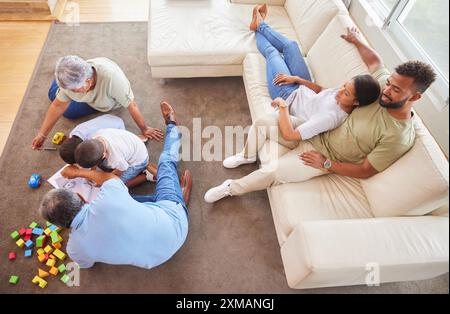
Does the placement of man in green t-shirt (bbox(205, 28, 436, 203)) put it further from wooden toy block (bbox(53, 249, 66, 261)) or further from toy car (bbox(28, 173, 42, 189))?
toy car (bbox(28, 173, 42, 189))

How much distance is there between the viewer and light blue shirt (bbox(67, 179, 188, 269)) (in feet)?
4.31

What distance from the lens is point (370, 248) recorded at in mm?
1320

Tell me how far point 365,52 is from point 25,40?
301 centimetres

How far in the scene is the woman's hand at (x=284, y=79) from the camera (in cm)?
203

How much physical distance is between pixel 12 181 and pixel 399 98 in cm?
245

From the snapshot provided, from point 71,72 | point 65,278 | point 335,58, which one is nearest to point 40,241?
point 65,278

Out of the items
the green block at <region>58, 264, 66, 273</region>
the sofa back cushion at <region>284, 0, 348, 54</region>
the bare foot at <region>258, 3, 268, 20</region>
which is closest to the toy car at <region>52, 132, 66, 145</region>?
Answer: the green block at <region>58, 264, 66, 273</region>

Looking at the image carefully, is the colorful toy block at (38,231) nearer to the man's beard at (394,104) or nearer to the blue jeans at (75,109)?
the blue jeans at (75,109)

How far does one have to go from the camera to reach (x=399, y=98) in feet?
4.77

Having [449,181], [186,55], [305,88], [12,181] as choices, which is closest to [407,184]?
[449,181]

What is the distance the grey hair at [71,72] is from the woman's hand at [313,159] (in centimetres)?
136

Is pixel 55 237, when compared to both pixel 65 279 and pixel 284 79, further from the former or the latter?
pixel 284 79

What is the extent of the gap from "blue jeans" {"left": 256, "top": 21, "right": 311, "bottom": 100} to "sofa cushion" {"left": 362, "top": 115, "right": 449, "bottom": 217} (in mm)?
816
